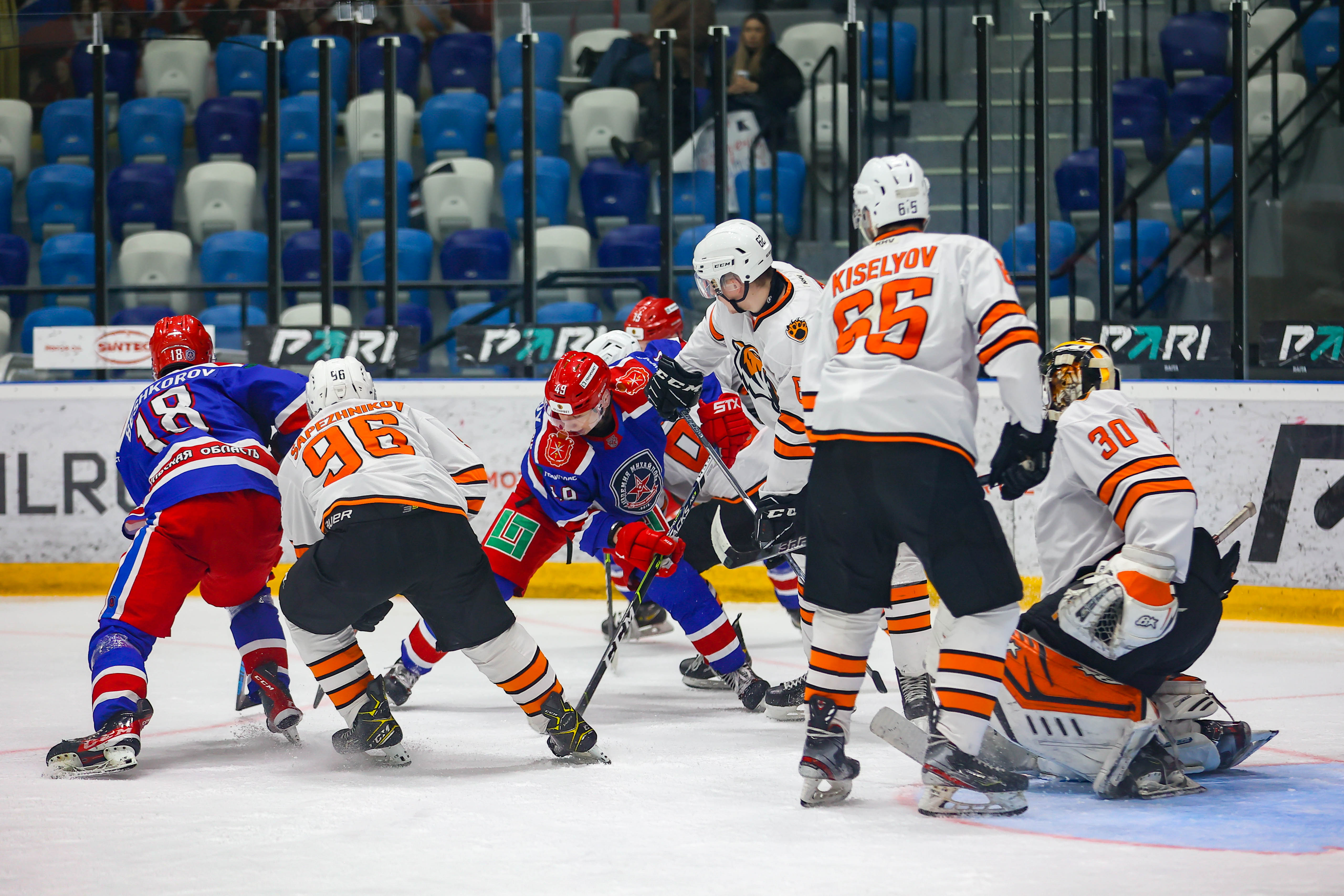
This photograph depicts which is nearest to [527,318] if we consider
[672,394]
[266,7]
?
[266,7]

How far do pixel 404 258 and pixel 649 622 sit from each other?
2.48 metres

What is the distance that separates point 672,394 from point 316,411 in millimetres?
930

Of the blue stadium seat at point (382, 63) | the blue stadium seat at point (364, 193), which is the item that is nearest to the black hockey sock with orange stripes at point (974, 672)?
the blue stadium seat at point (364, 193)

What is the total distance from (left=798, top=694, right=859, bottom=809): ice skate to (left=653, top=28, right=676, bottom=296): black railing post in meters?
A: 3.82

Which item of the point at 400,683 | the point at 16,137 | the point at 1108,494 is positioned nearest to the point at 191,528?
the point at 400,683

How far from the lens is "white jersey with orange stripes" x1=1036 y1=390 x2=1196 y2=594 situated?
2418 mm

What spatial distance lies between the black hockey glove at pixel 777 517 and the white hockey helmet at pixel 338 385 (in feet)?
3.13

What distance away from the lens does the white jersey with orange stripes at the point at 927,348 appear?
2369mm

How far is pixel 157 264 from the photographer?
22.0ft

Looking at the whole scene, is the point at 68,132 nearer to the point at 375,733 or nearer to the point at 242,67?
the point at 242,67

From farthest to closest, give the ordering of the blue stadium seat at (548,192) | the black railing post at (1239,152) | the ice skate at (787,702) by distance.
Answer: the blue stadium seat at (548,192) → the black railing post at (1239,152) → the ice skate at (787,702)

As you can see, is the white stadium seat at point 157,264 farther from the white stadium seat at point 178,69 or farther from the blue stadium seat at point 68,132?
the white stadium seat at point 178,69

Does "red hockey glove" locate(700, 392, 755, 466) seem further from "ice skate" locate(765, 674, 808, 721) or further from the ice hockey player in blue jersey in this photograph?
the ice hockey player in blue jersey

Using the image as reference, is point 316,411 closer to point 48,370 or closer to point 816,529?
point 816,529
